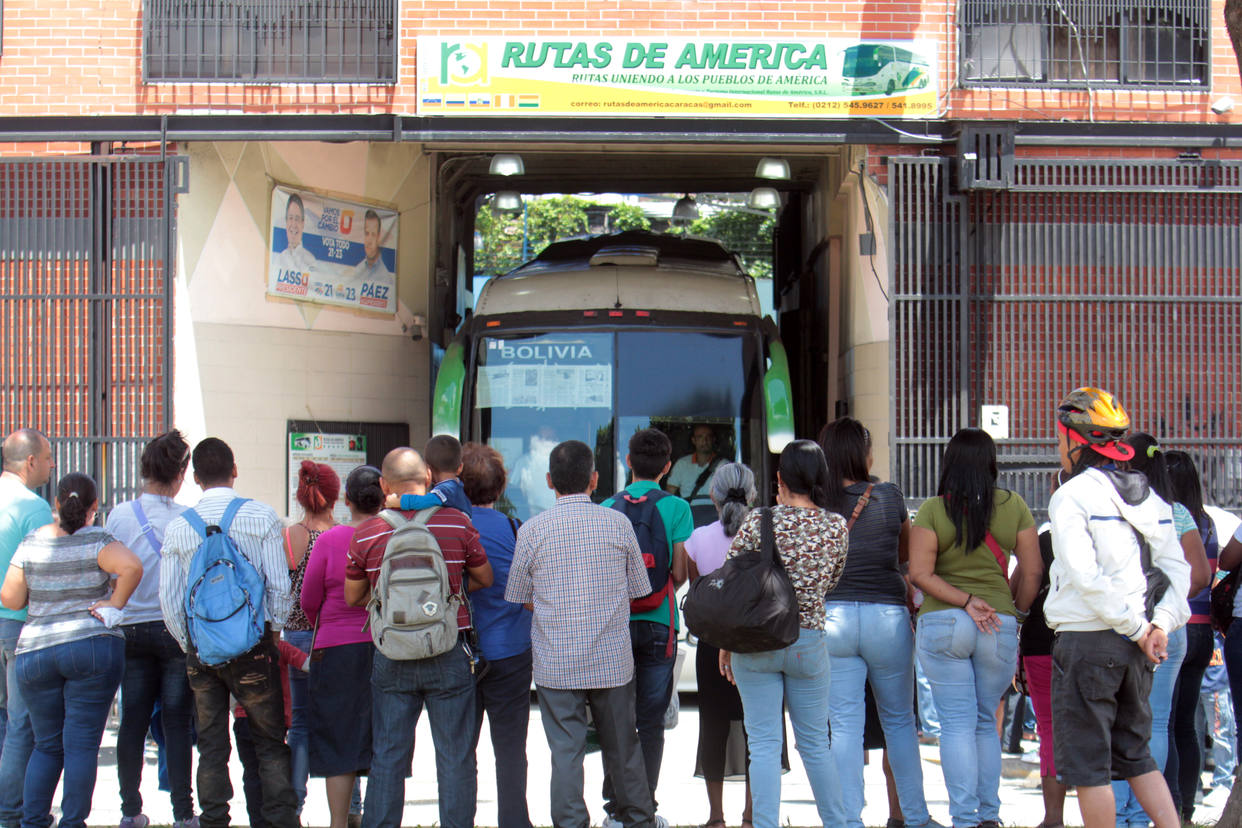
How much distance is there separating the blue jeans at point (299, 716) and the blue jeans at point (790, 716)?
7.39 feet

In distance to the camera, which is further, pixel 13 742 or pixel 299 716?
pixel 299 716

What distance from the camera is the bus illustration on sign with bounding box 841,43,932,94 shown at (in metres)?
9.47

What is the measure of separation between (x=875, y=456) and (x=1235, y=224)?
3.21 meters

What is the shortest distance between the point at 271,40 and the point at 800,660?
22.7 ft

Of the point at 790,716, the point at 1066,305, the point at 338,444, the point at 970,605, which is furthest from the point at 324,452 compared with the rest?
the point at 970,605

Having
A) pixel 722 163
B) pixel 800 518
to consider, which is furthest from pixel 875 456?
pixel 800 518

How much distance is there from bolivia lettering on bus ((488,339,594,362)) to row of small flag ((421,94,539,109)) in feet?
6.05

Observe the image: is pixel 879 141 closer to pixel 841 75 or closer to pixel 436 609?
pixel 841 75

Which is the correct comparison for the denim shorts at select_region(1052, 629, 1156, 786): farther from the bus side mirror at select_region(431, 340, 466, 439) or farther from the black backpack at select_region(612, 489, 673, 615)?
the bus side mirror at select_region(431, 340, 466, 439)

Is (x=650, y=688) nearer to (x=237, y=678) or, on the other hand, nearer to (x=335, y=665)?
(x=335, y=665)

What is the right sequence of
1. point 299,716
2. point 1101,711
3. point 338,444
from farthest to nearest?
point 338,444, point 299,716, point 1101,711

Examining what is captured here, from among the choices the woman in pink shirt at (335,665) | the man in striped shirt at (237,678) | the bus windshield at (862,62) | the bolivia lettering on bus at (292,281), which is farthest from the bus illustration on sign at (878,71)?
the man in striped shirt at (237,678)

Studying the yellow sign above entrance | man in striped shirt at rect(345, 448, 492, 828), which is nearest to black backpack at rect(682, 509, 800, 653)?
man in striped shirt at rect(345, 448, 492, 828)

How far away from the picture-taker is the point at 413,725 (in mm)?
5605
